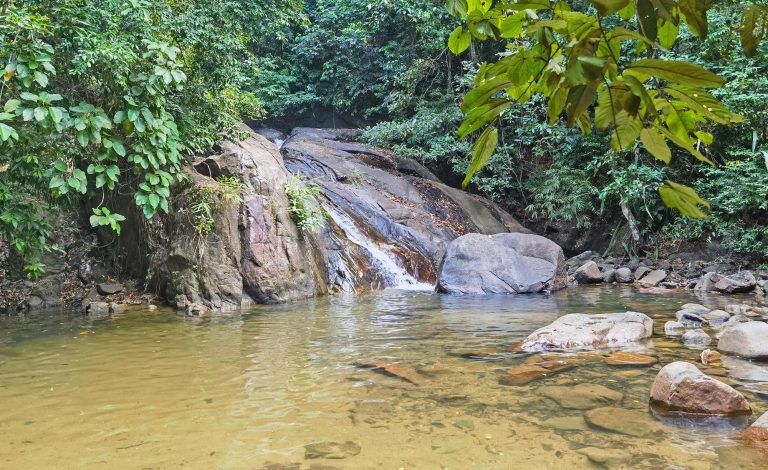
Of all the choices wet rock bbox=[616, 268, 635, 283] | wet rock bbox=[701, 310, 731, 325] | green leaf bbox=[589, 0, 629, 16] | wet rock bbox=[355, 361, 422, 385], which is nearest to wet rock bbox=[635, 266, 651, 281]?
wet rock bbox=[616, 268, 635, 283]

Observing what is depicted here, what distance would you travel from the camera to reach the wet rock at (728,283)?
8.63 m

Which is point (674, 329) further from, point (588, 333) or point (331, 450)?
point (331, 450)

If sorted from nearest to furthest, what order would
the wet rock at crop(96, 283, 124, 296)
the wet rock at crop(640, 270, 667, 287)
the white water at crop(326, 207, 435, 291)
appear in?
the wet rock at crop(96, 283, 124, 296) < the wet rock at crop(640, 270, 667, 287) < the white water at crop(326, 207, 435, 291)

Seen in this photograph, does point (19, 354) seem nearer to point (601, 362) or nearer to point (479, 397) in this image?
point (479, 397)

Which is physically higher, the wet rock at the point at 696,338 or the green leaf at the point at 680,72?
the green leaf at the point at 680,72

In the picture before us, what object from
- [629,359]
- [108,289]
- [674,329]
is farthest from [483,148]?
[108,289]

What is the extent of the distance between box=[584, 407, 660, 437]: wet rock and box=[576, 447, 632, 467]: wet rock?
0.86 ft

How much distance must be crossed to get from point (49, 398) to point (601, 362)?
12.9 feet

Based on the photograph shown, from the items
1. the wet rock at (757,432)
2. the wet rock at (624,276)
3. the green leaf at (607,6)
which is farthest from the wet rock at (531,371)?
the wet rock at (624,276)

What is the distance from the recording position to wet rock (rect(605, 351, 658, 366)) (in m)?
3.96

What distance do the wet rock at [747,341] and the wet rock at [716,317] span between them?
4.88 feet

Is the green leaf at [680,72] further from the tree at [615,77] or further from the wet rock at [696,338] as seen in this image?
the wet rock at [696,338]

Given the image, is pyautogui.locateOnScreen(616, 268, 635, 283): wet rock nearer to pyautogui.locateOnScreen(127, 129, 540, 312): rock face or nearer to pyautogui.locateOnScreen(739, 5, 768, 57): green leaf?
pyautogui.locateOnScreen(127, 129, 540, 312): rock face

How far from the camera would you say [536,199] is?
14305 millimetres
